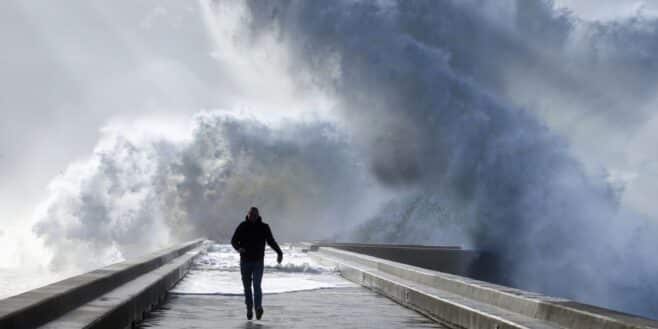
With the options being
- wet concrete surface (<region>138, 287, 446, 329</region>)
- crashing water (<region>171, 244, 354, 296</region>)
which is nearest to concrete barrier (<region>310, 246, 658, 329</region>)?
wet concrete surface (<region>138, 287, 446, 329</region>)

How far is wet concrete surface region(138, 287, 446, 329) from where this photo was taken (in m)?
14.0

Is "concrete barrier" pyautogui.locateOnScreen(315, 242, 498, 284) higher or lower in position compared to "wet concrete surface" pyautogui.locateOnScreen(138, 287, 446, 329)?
higher

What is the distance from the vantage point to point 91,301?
12.7m

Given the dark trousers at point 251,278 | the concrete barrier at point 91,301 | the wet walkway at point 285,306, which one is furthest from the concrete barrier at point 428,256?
the dark trousers at point 251,278

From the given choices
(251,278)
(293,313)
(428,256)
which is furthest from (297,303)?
(428,256)

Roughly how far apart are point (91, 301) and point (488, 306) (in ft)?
16.7

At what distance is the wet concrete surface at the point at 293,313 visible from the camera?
551 inches

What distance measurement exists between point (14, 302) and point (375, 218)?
64735mm

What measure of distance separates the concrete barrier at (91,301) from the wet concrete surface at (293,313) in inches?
15.0

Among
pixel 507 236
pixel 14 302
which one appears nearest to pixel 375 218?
pixel 507 236

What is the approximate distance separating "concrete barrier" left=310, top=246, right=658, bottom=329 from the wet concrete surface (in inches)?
10.8

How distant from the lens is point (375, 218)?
74250 mm

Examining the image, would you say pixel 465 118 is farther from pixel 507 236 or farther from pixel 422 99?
pixel 507 236

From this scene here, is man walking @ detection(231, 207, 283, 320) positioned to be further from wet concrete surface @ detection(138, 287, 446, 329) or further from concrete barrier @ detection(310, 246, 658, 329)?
concrete barrier @ detection(310, 246, 658, 329)
